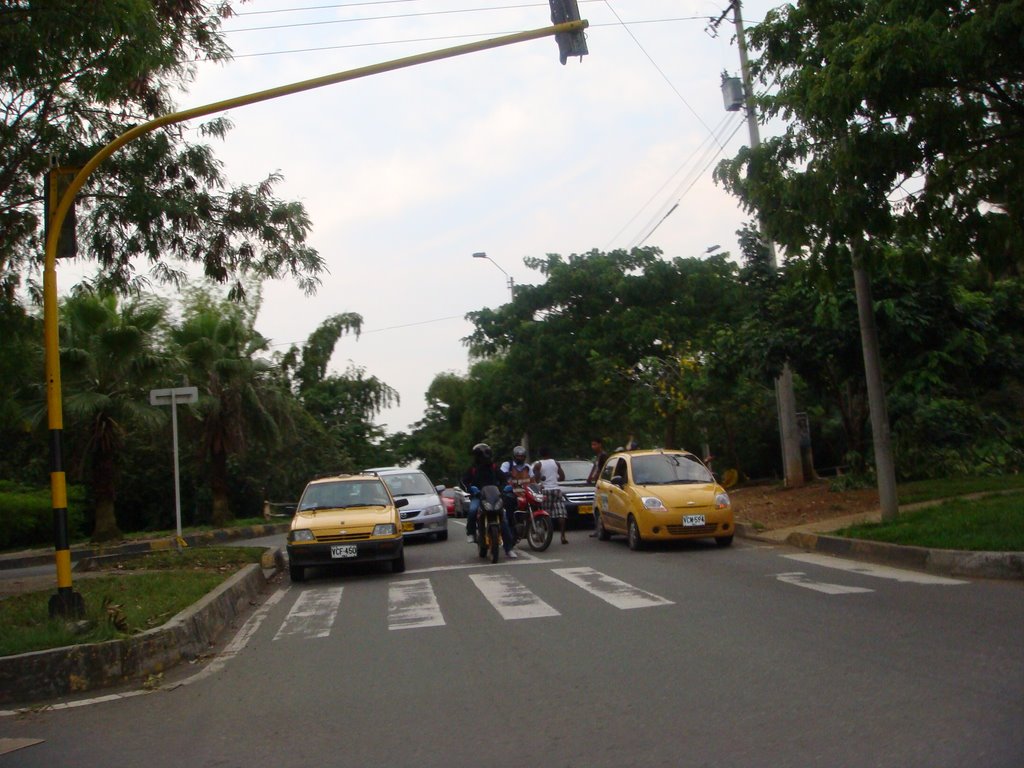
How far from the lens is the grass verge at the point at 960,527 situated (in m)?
11.7

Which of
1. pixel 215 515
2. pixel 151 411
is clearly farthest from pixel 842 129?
pixel 215 515

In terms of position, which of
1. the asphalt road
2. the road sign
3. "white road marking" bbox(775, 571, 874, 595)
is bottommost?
the asphalt road

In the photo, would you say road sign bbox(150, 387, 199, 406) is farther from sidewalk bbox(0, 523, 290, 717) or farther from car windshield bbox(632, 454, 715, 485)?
car windshield bbox(632, 454, 715, 485)

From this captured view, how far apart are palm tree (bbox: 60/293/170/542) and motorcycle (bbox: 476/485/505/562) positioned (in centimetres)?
1069

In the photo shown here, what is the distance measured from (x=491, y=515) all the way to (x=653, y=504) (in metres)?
2.48

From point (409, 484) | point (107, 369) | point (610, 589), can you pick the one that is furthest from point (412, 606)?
point (107, 369)

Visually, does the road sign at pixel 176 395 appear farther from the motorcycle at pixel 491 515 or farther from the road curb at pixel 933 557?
the road curb at pixel 933 557

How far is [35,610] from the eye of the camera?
10.2m

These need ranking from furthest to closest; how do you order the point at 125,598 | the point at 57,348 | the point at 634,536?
1. the point at 634,536
2. the point at 125,598
3. the point at 57,348

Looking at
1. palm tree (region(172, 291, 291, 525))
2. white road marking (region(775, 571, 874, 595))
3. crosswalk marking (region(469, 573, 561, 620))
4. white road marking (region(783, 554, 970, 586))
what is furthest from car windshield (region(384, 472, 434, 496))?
white road marking (region(775, 571, 874, 595))

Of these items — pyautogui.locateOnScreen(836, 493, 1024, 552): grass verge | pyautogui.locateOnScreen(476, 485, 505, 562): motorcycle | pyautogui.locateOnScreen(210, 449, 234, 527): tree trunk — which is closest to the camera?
pyautogui.locateOnScreen(836, 493, 1024, 552): grass verge

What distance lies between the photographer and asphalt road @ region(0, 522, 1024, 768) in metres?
5.41

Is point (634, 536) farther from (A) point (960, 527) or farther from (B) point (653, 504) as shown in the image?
(A) point (960, 527)

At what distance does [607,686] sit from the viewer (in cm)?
679
